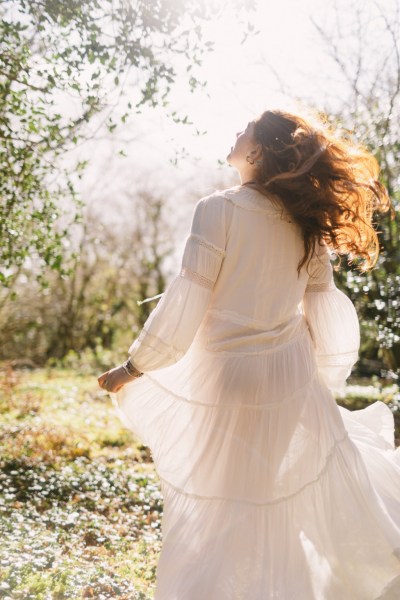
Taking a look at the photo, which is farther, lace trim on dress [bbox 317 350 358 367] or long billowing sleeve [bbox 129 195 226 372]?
lace trim on dress [bbox 317 350 358 367]

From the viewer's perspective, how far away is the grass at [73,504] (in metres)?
3.28

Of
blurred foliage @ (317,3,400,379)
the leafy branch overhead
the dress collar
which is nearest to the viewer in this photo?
the dress collar

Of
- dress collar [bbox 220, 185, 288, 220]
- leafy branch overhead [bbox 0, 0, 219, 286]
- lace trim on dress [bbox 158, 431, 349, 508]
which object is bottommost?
lace trim on dress [bbox 158, 431, 349, 508]

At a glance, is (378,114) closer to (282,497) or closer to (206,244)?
(206,244)

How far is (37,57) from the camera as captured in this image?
15.3ft

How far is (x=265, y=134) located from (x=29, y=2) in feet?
6.30

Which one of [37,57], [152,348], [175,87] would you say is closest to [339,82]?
[175,87]

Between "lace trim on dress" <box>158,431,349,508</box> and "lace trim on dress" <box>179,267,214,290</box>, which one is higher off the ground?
"lace trim on dress" <box>179,267,214,290</box>

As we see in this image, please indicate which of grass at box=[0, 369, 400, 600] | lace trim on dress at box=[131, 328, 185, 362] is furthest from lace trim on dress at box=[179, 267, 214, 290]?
grass at box=[0, 369, 400, 600]

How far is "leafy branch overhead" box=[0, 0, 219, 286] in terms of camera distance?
3.99 meters

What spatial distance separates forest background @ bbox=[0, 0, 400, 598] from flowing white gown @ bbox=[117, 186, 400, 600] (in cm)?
71

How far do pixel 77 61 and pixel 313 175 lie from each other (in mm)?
2068

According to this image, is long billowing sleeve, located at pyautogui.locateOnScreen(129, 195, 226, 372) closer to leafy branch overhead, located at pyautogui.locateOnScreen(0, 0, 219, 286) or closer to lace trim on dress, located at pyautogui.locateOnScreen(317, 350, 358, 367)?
lace trim on dress, located at pyautogui.locateOnScreen(317, 350, 358, 367)

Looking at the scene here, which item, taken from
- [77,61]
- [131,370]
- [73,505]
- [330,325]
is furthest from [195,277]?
[73,505]
